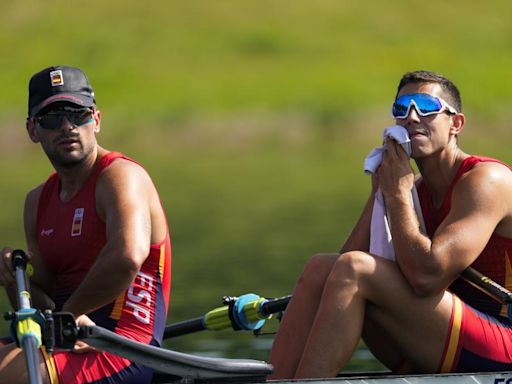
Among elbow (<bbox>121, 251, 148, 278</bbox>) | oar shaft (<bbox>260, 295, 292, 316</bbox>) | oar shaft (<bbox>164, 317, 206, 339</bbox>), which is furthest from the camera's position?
oar shaft (<bbox>164, 317, 206, 339</bbox>)

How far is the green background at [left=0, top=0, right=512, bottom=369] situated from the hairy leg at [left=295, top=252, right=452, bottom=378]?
10.3m

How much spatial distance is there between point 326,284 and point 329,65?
299 feet

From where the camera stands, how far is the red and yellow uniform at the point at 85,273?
8.57 m

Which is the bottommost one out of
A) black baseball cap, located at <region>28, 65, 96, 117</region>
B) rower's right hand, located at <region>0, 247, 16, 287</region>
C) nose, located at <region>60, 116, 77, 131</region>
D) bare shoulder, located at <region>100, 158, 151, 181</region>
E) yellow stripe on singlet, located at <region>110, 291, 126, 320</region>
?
yellow stripe on singlet, located at <region>110, 291, 126, 320</region>

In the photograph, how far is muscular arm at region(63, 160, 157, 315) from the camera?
331 inches

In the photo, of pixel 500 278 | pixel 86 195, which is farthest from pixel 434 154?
pixel 86 195

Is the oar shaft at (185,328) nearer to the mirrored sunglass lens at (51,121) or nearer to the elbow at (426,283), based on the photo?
the mirrored sunglass lens at (51,121)

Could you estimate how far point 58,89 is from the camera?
8914 millimetres

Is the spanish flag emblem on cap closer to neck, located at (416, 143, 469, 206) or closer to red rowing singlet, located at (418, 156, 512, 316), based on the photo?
neck, located at (416, 143, 469, 206)

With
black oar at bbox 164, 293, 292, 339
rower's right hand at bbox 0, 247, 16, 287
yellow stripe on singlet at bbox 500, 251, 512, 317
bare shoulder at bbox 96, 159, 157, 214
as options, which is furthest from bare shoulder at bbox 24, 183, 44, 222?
yellow stripe on singlet at bbox 500, 251, 512, 317

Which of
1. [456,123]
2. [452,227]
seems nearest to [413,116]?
[456,123]

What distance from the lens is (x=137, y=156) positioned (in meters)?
64.1

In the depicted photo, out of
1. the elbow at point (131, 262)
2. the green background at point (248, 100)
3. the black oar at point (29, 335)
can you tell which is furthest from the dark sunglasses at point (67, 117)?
the green background at point (248, 100)

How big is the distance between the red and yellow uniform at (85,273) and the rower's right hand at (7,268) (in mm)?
217
